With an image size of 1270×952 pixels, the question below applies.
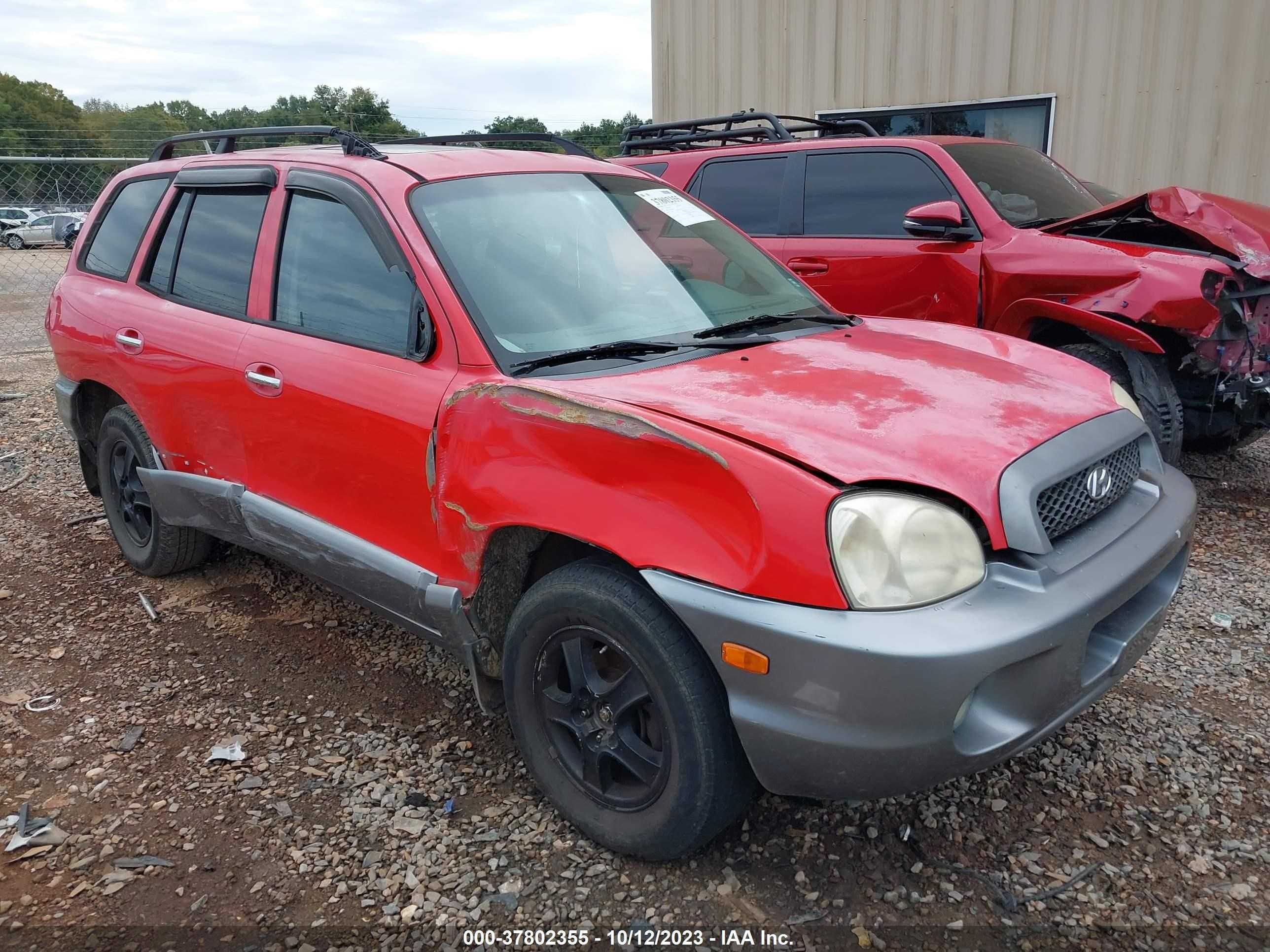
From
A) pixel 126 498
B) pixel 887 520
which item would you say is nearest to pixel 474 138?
pixel 126 498

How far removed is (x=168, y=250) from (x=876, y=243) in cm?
365

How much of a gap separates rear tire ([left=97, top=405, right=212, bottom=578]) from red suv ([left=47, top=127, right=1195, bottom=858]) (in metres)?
0.32

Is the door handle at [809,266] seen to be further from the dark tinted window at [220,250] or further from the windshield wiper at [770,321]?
the dark tinted window at [220,250]

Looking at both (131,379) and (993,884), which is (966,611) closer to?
(993,884)

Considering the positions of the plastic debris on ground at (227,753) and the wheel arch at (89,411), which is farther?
the wheel arch at (89,411)

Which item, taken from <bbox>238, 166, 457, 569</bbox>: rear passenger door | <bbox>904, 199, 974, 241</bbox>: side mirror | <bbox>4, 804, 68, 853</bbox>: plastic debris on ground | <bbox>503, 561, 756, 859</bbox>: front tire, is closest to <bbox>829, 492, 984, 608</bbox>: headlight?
<bbox>503, 561, 756, 859</bbox>: front tire

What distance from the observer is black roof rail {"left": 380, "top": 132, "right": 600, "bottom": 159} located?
3719 millimetres

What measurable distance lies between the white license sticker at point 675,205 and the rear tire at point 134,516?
2330mm

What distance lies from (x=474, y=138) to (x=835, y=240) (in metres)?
2.52

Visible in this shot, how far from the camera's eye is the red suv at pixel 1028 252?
14.6 ft

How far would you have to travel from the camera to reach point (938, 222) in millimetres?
4902

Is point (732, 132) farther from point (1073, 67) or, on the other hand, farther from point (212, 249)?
point (212, 249)

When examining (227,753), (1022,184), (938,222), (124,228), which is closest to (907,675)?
(227,753)

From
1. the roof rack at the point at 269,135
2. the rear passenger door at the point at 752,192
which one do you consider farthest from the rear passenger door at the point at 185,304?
the rear passenger door at the point at 752,192
